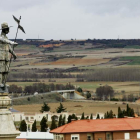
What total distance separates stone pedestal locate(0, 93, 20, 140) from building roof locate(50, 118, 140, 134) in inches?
1715

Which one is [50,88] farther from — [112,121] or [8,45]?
[8,45]

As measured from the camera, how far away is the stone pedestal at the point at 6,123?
1168 centimetres

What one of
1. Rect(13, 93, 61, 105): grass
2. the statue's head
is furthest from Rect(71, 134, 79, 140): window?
Rect(13, 93, 61, 105): grass

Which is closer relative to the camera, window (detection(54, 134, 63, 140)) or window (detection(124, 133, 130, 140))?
window (detection(124, 133, 130, 140))

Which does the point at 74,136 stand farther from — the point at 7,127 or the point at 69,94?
the point at 69,94

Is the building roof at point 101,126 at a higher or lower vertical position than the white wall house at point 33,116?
higher

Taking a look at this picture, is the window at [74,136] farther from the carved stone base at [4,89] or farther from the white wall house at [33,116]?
the white wall house at [33,116]

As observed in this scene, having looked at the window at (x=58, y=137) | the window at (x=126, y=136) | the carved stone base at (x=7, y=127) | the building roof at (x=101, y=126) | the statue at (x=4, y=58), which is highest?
the statue at (x=4, y=58)

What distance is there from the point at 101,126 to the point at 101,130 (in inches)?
33.0

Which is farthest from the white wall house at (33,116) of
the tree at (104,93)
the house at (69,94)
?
the tree at (104,93)

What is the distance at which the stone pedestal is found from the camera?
11.7m

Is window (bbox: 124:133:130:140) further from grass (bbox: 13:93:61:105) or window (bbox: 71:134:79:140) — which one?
grass (bbox: 13:93:61:105)

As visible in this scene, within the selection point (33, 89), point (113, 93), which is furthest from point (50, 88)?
point (113, 93)

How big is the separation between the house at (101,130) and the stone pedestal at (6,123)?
139 ft
